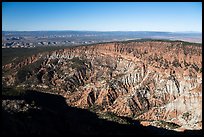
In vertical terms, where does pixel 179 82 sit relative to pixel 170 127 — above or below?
above

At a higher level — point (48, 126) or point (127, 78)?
point (48, 126)

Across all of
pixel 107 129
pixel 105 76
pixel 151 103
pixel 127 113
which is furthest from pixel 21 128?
pixel 105 76

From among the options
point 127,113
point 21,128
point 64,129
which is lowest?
point 127,113

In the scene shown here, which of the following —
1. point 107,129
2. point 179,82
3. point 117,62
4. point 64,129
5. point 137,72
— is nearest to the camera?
point 64,129

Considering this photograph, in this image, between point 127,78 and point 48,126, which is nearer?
point 48,126

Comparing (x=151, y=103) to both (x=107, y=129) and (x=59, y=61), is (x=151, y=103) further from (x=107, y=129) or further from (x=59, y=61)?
(x=59, y=61)

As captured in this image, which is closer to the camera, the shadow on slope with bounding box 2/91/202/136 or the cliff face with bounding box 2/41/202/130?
the shadow on slope with bounding box 2/91/202/136

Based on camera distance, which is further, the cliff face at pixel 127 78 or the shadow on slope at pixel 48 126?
the cliff face at pixel 127 78

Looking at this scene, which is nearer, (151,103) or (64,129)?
(64,129)
